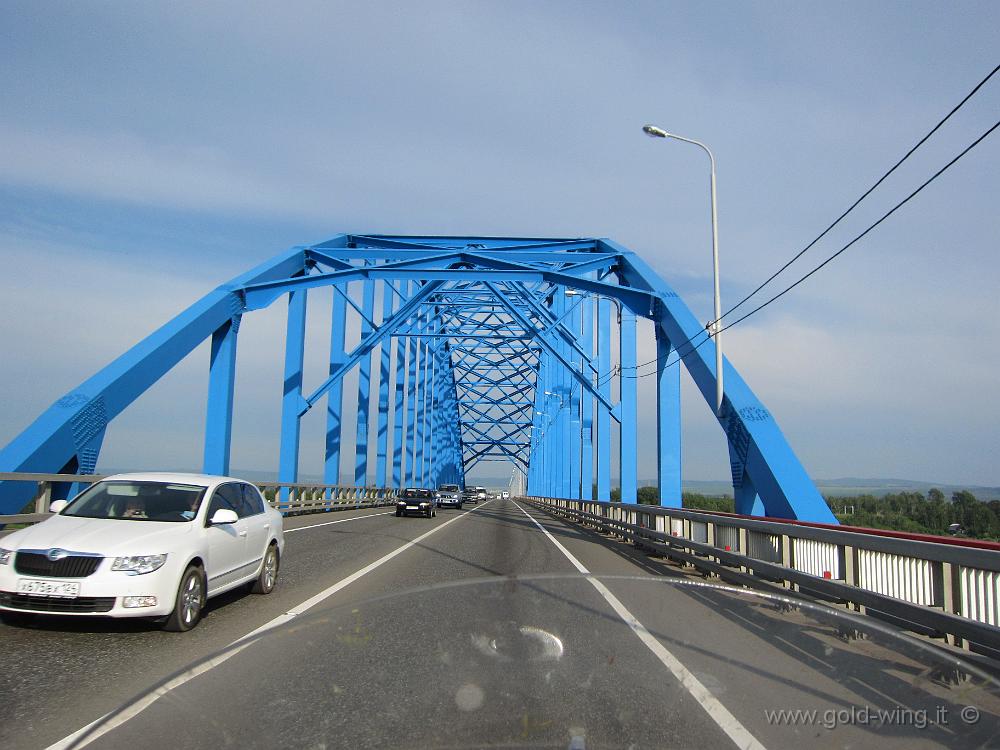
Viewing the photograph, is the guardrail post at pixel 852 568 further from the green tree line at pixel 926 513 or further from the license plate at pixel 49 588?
the license plate at pixel 49 588

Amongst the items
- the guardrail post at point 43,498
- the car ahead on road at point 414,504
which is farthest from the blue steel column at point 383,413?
the guardrail post at point 43,498

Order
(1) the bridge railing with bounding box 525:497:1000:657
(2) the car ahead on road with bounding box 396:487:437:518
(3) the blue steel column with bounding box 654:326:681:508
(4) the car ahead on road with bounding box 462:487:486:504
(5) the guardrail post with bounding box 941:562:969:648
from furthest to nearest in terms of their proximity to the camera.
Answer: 1. (4) the car ahead on road with bounding box 462:487:486:504
2. (2) the car ahead on road with bounding box 396:487:437:518
3. (3) the blue steel column with bounding box 654:326:681:508
4. (5) the guardrail post with bounding box 941:562:969:648
5. (1) the bridge railing with bounding box 525:497:1000:657

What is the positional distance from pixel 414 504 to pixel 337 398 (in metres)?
8.99

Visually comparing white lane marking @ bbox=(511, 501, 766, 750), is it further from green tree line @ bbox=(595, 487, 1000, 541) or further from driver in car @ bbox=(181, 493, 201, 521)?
green tree line @ bbox=(595, 487, 1000, 541)

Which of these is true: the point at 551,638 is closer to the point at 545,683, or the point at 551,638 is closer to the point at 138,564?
the point at 545,683

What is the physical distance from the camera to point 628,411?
35.0m

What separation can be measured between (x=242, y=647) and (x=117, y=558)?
3907 millimetres

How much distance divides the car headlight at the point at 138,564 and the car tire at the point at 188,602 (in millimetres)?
327

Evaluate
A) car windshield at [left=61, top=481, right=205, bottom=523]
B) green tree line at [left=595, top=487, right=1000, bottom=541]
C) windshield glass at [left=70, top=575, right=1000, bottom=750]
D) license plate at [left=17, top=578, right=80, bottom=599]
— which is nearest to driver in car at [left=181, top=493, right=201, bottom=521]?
car windshield at [left=61, top=481, right=205, bottom=523]

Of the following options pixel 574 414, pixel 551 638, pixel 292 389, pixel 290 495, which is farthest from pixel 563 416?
pixel 551 638

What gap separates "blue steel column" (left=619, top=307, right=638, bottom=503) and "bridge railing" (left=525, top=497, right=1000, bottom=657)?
19221 mm

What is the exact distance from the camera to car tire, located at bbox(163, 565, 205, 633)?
7266mm

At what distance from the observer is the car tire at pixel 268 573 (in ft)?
31.8

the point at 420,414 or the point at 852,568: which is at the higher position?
the point at 420,414
